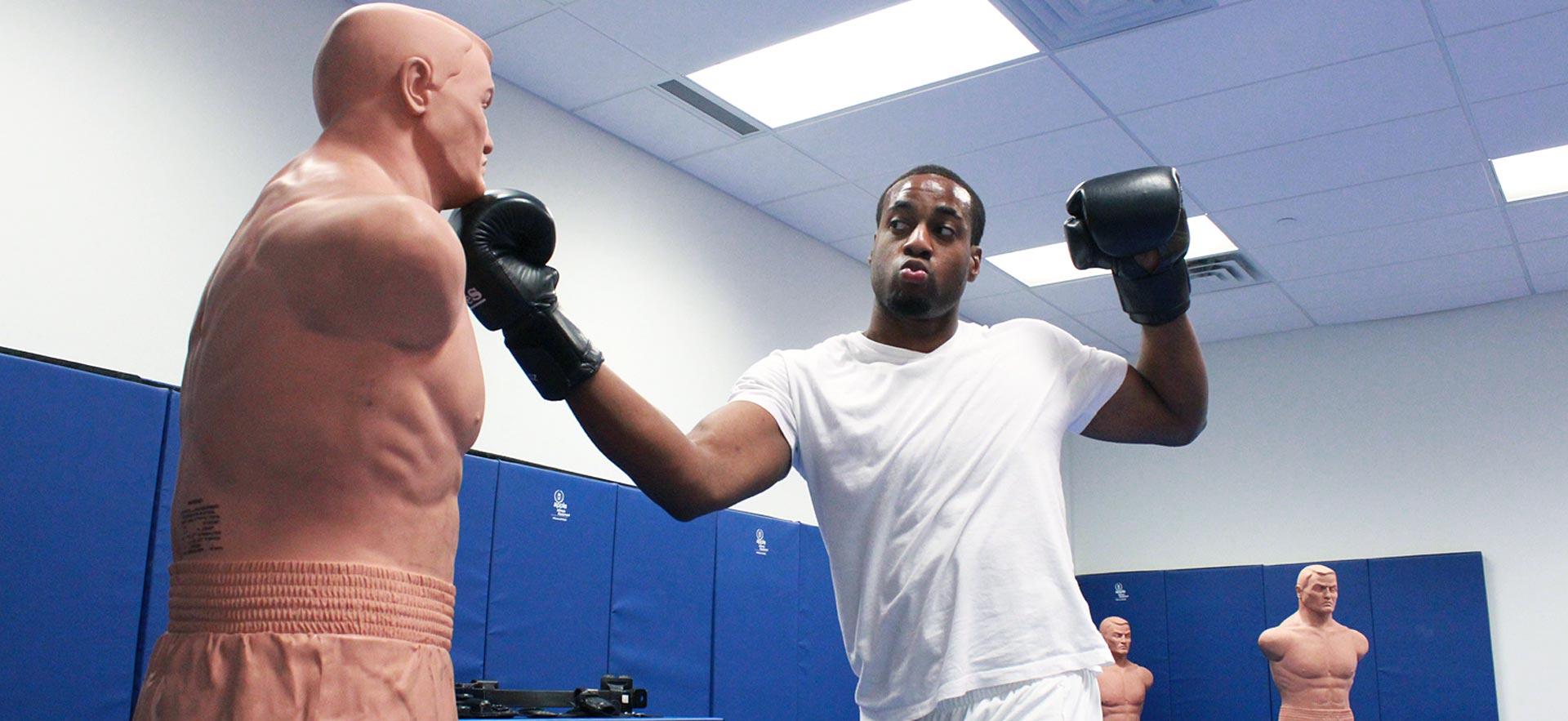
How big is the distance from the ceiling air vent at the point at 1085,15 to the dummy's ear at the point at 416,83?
3.46 m

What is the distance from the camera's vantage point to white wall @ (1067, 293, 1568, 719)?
25.5 ft

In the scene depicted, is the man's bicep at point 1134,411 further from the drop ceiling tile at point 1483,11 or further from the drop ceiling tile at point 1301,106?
the drop ceiling tile at point 1301,106

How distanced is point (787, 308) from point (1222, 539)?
4.01m

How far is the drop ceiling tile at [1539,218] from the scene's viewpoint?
6.59 m

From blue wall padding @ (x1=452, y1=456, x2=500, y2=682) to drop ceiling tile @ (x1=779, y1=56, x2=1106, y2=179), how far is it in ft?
7.77

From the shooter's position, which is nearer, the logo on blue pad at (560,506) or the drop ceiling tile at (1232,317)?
the logo on blue pad at (560,506)

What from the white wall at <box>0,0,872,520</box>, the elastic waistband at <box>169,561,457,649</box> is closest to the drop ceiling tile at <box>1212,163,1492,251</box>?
the white wall at <box>0,0,872,520</box>

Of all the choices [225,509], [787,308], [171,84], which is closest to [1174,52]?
[787,308]

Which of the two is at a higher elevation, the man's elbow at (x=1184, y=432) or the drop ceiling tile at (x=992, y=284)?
the drop ceiling tile at (x=992, y=284)

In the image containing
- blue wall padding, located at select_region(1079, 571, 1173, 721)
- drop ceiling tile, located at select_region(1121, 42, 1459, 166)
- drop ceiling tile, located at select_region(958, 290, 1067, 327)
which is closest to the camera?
drop ceiling tile, located at select_region(1121, 42, 1459, 166)

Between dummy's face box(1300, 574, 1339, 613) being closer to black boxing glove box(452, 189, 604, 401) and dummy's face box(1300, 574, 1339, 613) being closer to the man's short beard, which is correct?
the man's short beard

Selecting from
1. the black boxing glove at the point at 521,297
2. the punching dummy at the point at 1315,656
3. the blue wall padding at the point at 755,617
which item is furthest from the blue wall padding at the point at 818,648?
the black boxing glove at the point at 521,297

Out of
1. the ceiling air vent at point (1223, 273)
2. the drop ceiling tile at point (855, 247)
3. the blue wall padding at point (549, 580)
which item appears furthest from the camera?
the ceiling air vent at point (1223, 273)

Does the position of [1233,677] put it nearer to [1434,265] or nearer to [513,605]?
[1434,265]
